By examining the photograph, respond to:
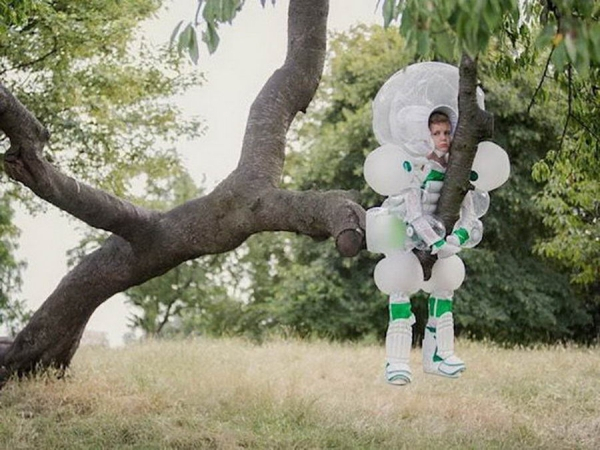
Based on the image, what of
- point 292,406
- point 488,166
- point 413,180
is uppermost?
point 488,166

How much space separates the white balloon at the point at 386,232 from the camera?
466 centimetres

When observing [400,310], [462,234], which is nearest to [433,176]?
[462,234]

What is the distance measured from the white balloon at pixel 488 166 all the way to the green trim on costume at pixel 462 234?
254mm

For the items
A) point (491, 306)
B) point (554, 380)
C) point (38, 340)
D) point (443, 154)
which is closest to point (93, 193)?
point (38, 340)

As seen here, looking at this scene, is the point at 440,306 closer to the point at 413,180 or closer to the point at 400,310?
the point at 400,310

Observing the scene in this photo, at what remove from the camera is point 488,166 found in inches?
187

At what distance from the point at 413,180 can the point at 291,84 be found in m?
3.85

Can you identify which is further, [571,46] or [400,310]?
[400,310]

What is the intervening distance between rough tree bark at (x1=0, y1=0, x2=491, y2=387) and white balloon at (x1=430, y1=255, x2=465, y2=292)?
111cm

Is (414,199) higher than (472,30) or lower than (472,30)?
lower

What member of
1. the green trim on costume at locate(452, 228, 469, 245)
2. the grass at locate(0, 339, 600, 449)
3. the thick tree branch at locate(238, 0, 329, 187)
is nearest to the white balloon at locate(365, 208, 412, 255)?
the green trim on costume at locate(452, 228, 469, 245)

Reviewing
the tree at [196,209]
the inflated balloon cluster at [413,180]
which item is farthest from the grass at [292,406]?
the inflated balloon cluster at [413,180]

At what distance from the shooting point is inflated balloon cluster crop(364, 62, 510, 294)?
467 cm

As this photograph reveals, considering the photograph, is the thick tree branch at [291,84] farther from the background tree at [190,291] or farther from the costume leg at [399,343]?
the background tree at [190,291]
